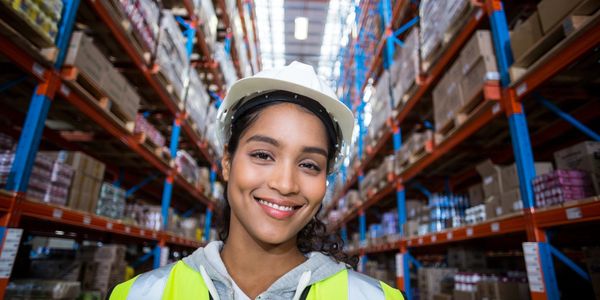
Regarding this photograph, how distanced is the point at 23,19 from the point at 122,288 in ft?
8.02

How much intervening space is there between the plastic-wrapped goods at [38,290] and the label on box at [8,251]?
2.96 ft

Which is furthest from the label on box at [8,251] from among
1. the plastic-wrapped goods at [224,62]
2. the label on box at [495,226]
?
the plastic-wrapped goods at [224,62]

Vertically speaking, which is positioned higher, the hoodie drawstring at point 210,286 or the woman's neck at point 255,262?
the woman's neck at point 255,262

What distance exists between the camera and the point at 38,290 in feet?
10.9

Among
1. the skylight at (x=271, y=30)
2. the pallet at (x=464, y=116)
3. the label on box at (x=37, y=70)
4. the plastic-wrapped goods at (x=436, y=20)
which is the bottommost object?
the label on box at (x=37, y=70)

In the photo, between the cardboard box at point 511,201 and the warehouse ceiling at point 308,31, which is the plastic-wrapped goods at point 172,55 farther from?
the warehouse ceiling at point 308,31

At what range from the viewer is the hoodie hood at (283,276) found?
1130 mm

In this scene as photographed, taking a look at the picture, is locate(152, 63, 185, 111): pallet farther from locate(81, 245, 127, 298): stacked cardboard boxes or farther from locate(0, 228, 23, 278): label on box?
locate(0, 228, 23, 278): label on box

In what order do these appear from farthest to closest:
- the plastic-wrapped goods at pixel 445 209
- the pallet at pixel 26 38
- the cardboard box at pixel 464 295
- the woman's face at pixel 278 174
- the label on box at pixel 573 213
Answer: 1. the plastic-wrapped goods at pixel 445 209
2. the cardboard box at pixel 464 295
3. the pallet at pixel 26 38
4. the label on box at pixel 573 213
5. the woman's face at pixel 278 174

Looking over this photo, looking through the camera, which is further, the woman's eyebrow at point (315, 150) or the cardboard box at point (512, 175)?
the cardboard box at point (512, 175)

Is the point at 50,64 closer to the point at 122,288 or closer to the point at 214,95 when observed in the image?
the point at 122,288

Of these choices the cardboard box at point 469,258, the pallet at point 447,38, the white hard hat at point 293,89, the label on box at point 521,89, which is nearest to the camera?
the white hard hat at point 293,89

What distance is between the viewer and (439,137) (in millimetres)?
4520

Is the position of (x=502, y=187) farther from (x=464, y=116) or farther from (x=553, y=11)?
(x=553, y=11)
